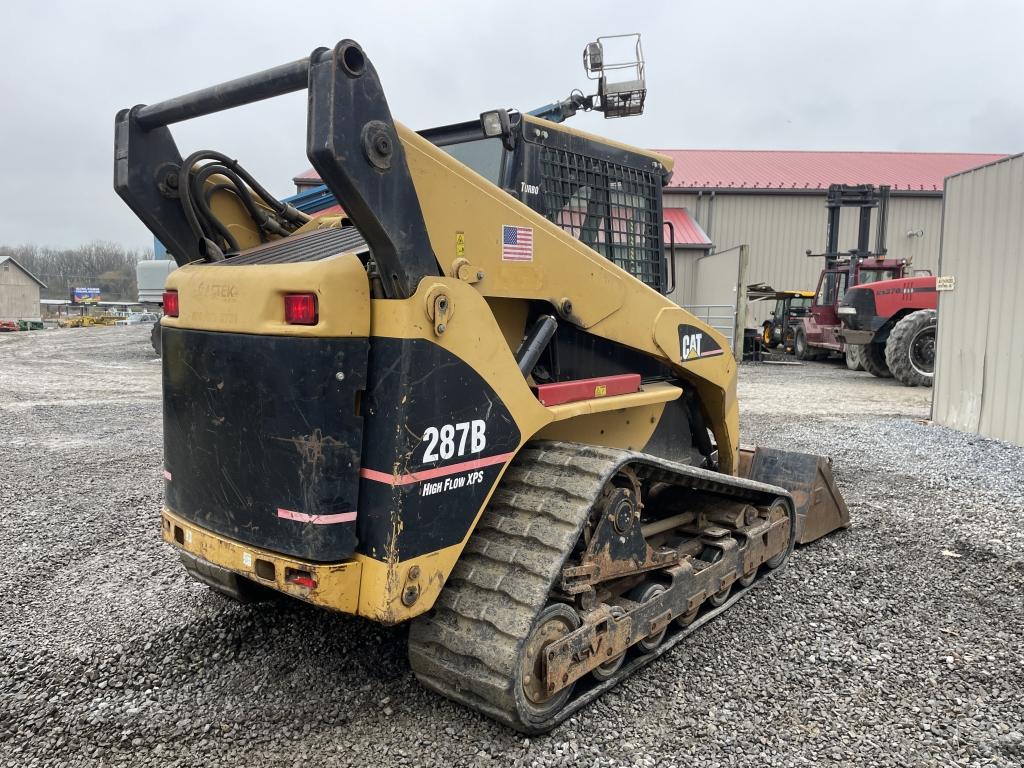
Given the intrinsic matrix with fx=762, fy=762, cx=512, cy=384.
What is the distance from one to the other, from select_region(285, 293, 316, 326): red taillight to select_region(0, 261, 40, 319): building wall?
60791 millimetres

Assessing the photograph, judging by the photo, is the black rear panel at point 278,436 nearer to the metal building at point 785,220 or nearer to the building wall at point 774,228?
the metal building at point 785,220

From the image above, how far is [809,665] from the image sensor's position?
337 cm

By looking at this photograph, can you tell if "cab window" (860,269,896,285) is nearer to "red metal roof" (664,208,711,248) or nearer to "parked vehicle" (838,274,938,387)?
"parked vehicle" (838,274,938,387)

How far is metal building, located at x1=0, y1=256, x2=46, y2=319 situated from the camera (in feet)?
180

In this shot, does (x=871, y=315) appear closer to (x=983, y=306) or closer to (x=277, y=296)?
(x=983, y=306)

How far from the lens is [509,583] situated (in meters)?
2.71

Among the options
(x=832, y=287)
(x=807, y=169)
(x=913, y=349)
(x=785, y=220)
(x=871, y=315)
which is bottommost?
(x=913, y=349)

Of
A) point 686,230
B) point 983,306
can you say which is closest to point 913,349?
point 983,306

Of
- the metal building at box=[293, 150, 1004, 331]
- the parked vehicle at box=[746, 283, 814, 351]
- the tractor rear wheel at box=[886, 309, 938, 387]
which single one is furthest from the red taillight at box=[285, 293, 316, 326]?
the metal building at box=[293, 150, 1004, 331]

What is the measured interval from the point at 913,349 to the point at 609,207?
38.4ft

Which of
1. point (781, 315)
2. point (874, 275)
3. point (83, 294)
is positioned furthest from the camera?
point (83, 294)

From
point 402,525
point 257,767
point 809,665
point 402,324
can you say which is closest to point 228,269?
point 402,324

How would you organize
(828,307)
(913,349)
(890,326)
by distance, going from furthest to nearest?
(828,307) → (890,326) → (913,349)

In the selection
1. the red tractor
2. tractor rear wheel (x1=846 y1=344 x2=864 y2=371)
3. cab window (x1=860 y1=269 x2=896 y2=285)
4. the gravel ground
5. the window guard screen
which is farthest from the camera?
cab window (x1=860 y1=269 x2=896 y2=285)
